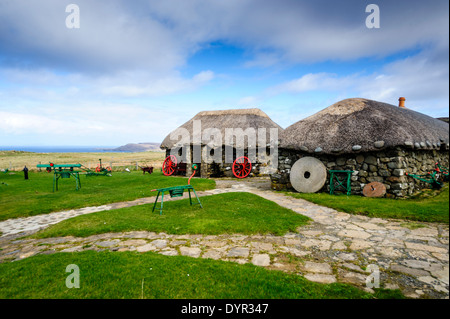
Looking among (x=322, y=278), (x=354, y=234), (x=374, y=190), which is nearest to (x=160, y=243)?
(x=322, y=278)

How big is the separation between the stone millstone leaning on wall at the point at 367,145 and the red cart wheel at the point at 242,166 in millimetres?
6282

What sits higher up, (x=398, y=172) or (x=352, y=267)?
(x=398, y=172)

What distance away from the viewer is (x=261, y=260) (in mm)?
4441

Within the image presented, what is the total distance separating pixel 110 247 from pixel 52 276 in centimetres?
150

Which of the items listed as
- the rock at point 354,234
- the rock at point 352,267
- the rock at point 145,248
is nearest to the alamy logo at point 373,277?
the rock at point 352,267

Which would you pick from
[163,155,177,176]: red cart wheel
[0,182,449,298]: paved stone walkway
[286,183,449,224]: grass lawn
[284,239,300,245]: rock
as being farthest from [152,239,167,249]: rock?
[163,155,177,176]: red cart wheel

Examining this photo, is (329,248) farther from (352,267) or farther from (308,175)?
(308,175)

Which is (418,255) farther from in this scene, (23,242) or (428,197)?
(23,242)

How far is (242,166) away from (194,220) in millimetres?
12346

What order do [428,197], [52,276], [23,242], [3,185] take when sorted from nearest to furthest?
1. [52,276]
2. [23,242]
3. [428,197]
4. [3,185]

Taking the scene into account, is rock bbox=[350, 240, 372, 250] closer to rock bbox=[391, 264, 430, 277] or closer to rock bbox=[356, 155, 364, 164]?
rock bbox=[391, 264, 430, 277]

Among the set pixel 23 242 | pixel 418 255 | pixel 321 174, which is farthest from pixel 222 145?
pixel 418 255

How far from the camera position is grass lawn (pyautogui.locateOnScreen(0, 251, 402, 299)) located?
128 inches

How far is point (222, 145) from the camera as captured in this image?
64.0 ft
